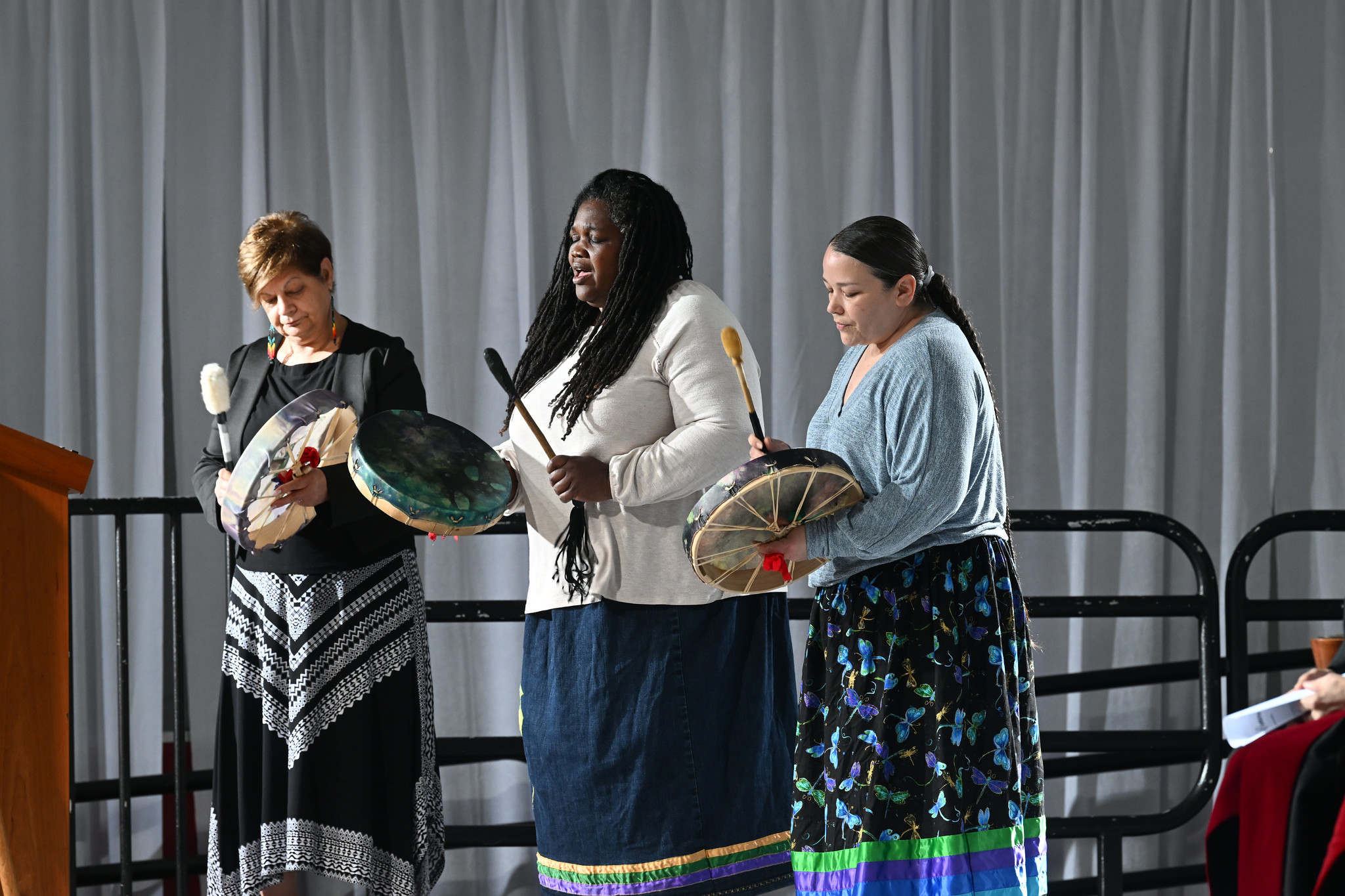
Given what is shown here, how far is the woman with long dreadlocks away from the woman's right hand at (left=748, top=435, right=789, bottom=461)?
0.31ft

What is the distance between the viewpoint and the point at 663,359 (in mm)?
1803

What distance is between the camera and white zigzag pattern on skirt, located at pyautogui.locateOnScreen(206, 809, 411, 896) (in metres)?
1.98

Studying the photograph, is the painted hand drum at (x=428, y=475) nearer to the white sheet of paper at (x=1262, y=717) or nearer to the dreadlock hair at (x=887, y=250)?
the dreadlock hair at (x=887, y=250)

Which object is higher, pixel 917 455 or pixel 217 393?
pixel 217 393

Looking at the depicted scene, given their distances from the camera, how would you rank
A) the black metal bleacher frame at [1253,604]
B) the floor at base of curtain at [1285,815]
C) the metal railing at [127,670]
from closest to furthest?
the floor at base of curtain at [1285,815], the metal railing at [127,670], the black metal bleacher frame at [1253,604]

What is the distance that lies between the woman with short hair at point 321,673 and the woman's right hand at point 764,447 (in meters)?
0.71

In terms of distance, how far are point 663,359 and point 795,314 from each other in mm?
1300

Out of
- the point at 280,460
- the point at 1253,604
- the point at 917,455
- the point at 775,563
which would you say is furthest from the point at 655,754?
the point at 1253,604

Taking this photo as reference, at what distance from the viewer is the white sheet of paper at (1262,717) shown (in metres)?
1.31

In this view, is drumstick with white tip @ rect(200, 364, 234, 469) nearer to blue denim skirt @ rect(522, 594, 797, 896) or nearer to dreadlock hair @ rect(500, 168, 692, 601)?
dreadlock hair @ rect(500, 168, 692, 601)

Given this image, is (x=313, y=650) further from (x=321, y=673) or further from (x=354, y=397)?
(x=354, y=397)

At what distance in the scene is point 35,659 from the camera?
152 cm

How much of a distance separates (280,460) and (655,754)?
29.0 inches

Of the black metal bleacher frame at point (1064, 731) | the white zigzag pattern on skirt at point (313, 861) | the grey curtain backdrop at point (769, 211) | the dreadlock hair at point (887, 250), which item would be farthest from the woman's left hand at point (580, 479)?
the grey curtain backdrop at point (769, 211)
